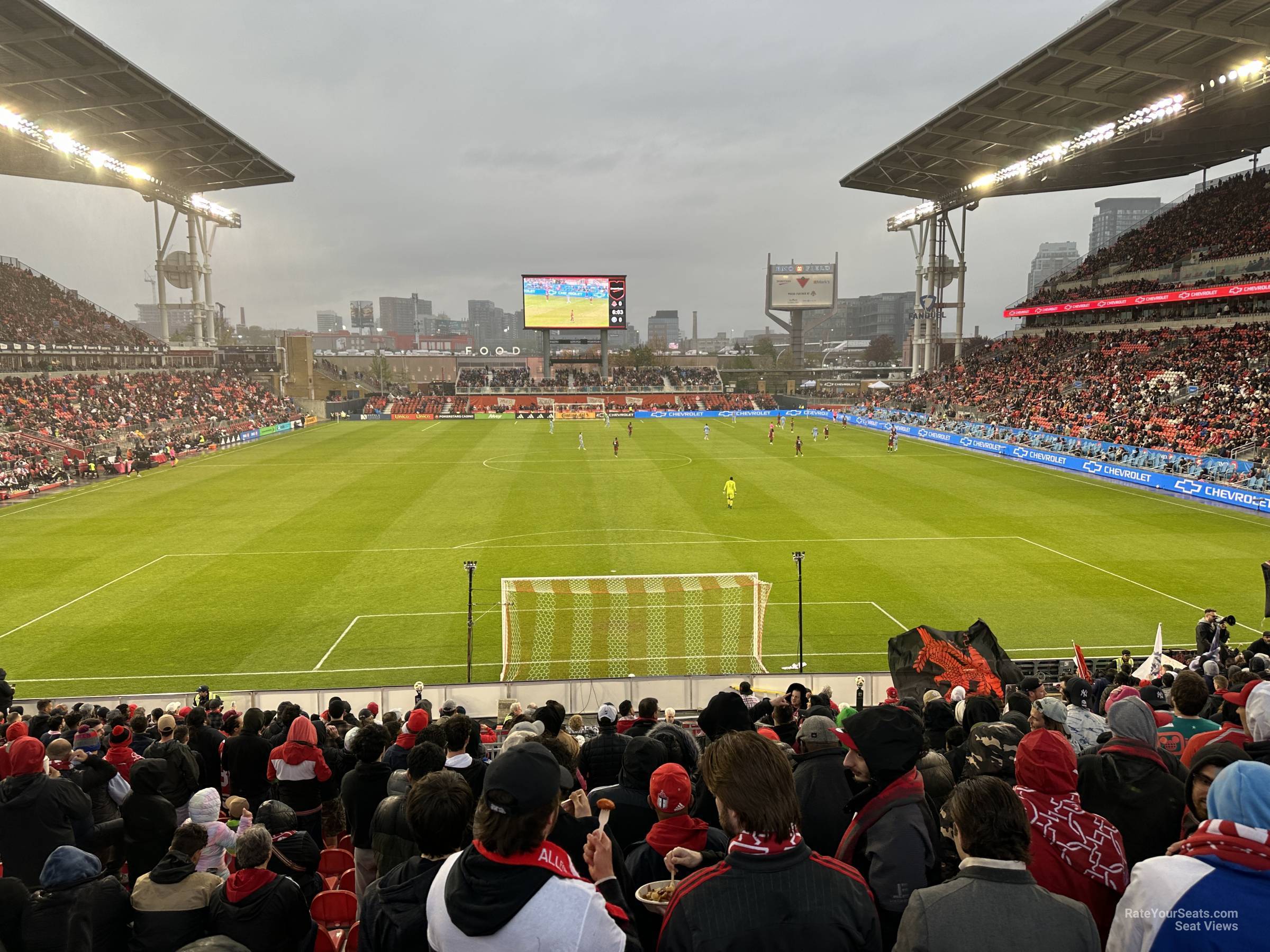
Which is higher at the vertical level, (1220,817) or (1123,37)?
(1123,37)

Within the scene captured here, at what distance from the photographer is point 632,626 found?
20.0 metres

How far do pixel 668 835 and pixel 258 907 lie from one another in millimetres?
2400

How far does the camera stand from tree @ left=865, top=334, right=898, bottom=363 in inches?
7409

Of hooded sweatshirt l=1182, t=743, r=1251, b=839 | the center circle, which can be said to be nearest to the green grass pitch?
the center circle

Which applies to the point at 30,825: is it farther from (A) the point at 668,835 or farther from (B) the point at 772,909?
(B) the point at 772,909

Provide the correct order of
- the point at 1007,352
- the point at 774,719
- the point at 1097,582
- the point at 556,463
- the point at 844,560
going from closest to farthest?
the point at 774,719 < the point at 1097,582 < the point at 844,560 < the point at 556,463 < the point at 1007,352

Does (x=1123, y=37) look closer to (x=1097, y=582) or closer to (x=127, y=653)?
(x=1097, y=582)

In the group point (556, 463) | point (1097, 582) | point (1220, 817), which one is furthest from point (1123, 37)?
point (1220, 817)

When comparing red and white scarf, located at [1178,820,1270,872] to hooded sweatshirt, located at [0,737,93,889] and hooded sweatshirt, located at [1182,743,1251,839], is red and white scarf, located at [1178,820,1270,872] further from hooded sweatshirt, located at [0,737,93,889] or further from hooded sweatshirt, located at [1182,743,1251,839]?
hooded sweatshirt, located at [0,737,93,889]

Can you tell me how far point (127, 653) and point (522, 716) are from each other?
1254cm

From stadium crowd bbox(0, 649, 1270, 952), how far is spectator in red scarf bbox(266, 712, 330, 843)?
23 mm

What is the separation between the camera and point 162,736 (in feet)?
31.7


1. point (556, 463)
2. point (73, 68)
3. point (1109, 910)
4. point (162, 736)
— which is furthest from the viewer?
point (556, 463)

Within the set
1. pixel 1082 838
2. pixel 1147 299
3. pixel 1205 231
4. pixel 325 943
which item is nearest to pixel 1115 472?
pixel 1147 299
